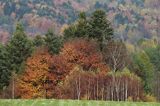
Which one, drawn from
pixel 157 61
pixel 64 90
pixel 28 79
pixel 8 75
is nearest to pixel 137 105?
pixel 64 90

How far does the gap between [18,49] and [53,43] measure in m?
5.79

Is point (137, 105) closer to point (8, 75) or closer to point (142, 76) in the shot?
point (8, 75)

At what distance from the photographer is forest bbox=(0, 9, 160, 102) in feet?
209

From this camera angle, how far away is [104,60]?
7019 centimetres

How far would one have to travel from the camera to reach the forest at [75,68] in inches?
2504

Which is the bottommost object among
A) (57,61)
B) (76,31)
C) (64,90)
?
(64,90)

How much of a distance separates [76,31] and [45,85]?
43.8ft

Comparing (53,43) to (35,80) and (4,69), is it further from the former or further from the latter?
(4,69)

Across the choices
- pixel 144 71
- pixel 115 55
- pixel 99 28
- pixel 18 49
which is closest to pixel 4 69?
pixel 18 49

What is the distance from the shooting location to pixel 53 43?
7181 cm

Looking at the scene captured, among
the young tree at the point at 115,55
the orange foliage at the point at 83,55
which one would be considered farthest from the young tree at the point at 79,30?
the young tree at the point at 115,55

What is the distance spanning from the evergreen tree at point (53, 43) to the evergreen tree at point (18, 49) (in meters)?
3.30

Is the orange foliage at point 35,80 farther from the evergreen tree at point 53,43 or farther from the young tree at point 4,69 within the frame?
the evergreen tree at point 53,43

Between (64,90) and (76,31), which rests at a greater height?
(76,31)
